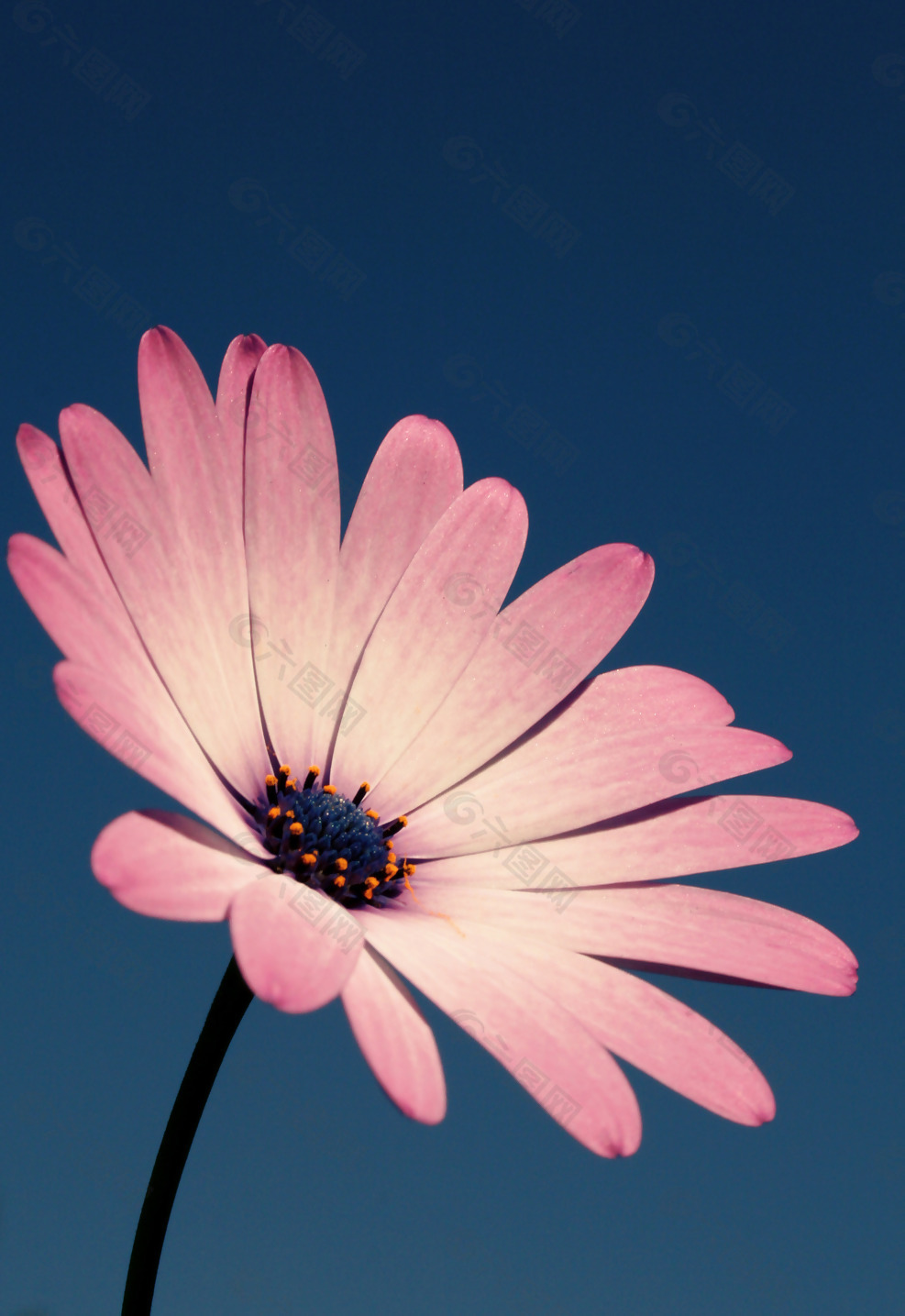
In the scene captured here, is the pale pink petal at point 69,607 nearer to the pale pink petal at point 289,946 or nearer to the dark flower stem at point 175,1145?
the pale pink petal at point 289,946

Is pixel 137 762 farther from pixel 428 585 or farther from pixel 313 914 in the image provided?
pixel 428 585

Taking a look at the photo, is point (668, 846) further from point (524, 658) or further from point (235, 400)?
point (235, 400)

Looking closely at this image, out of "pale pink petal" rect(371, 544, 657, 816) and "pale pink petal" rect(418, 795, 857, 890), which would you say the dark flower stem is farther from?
"pale pink petal" rect(371, 544, 657, 816)

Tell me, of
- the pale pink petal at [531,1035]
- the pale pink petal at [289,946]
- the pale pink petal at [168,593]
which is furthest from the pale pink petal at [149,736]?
the pale pink petal at [531,1035]

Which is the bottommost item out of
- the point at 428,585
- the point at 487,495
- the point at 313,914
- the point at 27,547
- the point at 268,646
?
the point at 313,914

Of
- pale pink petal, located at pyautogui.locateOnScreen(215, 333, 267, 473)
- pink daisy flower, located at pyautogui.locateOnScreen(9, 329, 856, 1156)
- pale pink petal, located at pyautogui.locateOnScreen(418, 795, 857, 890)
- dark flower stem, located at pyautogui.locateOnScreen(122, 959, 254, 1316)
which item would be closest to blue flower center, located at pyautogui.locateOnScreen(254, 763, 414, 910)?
pink daisy flower, located at pyautogui.locateOnScreen(9, 329, 856, 1156)

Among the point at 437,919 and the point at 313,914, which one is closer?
the point at 313,914

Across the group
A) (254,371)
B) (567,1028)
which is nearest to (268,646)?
(254,371)

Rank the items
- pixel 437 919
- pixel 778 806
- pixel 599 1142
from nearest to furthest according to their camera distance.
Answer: pixel 599 1142, pixel 437 919, pixel 778 806

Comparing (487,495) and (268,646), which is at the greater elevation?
(487,495)
